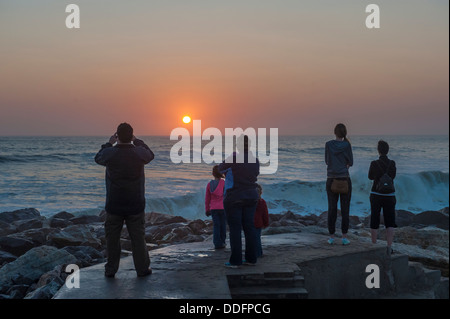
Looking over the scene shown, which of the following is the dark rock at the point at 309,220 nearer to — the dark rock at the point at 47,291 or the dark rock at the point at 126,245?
the dark rock at the point at 126,245

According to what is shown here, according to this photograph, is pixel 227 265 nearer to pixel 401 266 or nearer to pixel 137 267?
pixel 137 267

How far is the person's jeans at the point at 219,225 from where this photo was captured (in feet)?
26.7

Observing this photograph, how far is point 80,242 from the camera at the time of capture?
11.7 meters

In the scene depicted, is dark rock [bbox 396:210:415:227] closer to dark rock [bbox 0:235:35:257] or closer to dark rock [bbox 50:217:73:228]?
dark rock [bbox 50:217:73:228]

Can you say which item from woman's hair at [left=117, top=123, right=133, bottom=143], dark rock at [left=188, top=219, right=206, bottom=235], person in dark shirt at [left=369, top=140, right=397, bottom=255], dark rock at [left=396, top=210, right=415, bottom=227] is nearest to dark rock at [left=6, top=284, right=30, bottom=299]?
woman's hair at [left=117, top=123, right=133, bottom=143]

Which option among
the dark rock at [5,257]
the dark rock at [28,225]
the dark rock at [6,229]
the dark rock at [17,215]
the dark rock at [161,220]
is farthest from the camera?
the dark rock at [17,215]

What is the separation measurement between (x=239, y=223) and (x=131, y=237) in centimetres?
138

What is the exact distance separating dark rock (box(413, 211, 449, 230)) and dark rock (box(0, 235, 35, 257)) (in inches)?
542

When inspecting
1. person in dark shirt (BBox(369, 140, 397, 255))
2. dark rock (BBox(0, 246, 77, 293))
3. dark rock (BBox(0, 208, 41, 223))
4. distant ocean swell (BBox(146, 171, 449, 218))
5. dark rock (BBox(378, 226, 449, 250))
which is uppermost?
person in dark shirt (BBox(369, 140, 397, 255))

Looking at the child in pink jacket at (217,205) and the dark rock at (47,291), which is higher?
the child in pink jacket at (217,205)

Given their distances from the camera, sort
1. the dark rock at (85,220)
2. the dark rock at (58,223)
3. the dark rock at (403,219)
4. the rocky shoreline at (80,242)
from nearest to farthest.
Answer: the rocky shoreline at (80,242), the dark rock at (58,223), the dark rock at (85,220), the dark rock at (403,219)

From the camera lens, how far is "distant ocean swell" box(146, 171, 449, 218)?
79.1ft

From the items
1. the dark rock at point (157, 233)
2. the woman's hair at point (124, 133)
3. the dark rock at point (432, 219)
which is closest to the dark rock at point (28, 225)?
the dark rock at point (157, 233)

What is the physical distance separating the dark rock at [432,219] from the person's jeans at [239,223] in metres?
14.0
